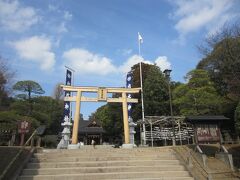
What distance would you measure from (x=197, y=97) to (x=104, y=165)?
20967 mm

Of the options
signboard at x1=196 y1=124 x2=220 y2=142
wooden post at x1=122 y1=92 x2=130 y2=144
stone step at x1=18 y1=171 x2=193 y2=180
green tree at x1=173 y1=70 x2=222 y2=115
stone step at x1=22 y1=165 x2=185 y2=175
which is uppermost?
green tree at x1=173 y1=70 x2=222 y2=115

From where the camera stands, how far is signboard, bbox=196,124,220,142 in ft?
44.1

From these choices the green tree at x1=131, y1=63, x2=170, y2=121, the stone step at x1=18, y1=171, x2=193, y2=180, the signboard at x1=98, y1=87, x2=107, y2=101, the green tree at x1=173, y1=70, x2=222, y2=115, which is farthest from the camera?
the green tree at x1=131, y1=63, x2=170, y2=121

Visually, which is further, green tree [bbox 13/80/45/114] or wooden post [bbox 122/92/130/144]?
green tree [bbox 13/80/45/114]

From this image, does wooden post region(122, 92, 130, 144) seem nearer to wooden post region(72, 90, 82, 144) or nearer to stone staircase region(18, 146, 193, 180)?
wooden post region(72, 90, 82, 144)

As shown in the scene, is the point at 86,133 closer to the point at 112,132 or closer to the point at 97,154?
the point at 112,132

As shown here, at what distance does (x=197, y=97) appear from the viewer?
99.8ft

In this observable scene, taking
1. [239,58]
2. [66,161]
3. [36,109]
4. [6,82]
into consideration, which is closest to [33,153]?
[66,161]

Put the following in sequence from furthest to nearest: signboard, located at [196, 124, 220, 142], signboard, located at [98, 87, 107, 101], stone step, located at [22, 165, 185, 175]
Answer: signboard, located at [98, 87, 107, 101]
signboard, located at [196, 124, 220, 142]
stone step, located at [22, 165, 185, 175]

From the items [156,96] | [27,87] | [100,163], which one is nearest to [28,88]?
[27,87]

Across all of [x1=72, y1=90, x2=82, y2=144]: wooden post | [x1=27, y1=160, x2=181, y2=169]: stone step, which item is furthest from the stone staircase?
[x1=72, y1=90, x2=82, y2=144]: wooden post

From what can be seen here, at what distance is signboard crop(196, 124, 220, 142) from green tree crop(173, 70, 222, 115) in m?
15.9

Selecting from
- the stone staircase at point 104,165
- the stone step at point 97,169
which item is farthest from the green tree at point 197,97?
the stone step at point 97,169

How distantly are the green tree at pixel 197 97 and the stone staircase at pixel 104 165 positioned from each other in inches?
665
